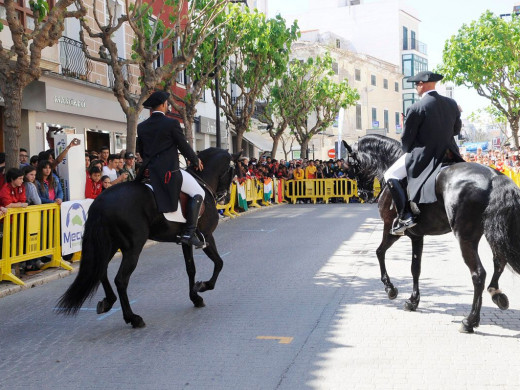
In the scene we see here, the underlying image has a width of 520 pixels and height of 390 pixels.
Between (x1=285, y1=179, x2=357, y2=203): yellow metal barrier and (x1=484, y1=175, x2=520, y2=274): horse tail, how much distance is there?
23.1m

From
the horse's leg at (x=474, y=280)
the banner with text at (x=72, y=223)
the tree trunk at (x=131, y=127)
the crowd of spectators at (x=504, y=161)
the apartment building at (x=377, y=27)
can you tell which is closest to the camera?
the horse's leg at (x=474, y=280)

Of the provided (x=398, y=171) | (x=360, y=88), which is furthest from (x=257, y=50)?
(x=360, y=88)

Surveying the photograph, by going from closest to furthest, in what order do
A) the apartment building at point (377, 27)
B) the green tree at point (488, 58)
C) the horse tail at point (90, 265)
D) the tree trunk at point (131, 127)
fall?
1. the horse tail at point (90, 265)
2. the tree trunk at point (131, 127)
3. the green tree at point (488, 58)
4. the apartment building at point (377, 27)

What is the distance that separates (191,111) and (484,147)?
175ft

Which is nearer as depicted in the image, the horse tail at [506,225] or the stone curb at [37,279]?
the horse tail at [506,225]

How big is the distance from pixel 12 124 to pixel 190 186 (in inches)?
197

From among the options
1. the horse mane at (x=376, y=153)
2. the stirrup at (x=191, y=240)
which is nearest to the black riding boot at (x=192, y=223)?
the stirrup at (x=191, y=240)

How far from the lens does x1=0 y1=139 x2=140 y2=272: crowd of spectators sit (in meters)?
9.77

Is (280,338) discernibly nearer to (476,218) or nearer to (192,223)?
(192,223)

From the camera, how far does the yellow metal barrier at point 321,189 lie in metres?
29.2

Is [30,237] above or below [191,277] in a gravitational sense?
above

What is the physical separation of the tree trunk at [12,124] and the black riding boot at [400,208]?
6.65 m

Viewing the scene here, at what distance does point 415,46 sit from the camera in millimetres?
72812

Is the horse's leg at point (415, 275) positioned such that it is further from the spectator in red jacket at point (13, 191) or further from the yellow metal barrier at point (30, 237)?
the spectator in red jacket at point (13, 191)
